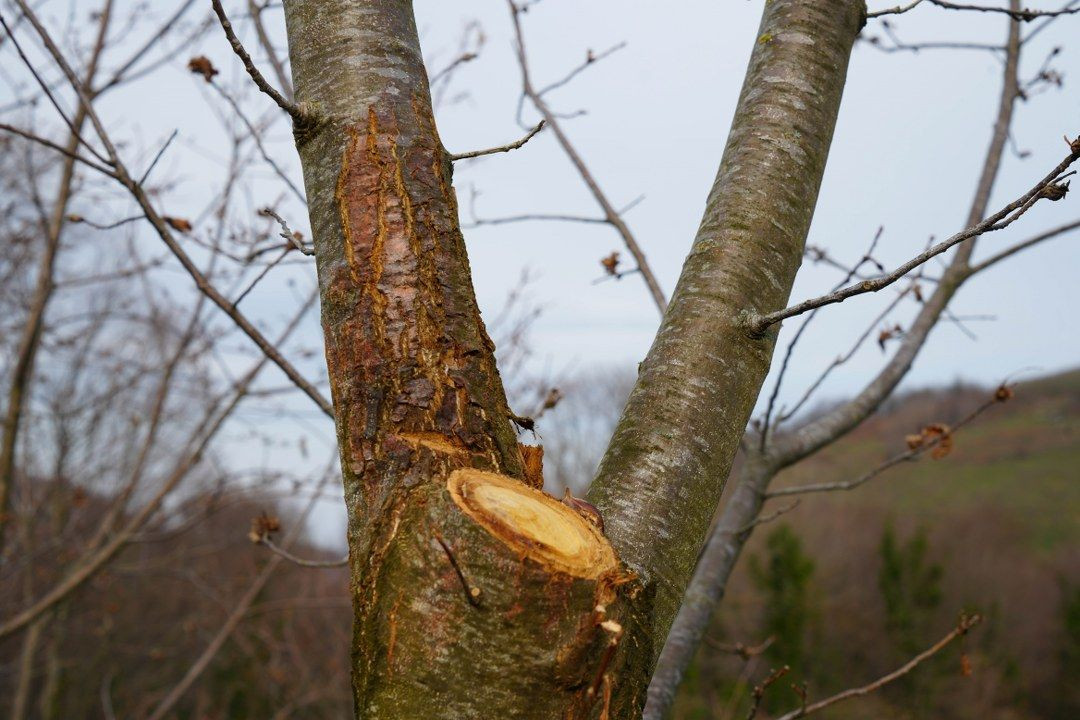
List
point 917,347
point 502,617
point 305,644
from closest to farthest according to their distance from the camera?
point 502,617
point 917,347
point 305,644

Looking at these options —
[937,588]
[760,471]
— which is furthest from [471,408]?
[937,588]

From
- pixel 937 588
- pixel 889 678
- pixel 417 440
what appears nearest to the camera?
pixel 417 440

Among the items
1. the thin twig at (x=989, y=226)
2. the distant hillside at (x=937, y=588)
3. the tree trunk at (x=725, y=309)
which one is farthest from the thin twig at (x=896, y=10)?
the distant hillside at (x=937, y=588)

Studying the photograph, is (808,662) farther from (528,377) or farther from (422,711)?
(422,711)

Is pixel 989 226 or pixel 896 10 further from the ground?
pixel 896 10

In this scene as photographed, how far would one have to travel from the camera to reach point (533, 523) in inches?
37.2

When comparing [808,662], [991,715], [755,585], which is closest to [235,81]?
[755,585]

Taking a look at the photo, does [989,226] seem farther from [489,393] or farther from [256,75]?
[256,75]

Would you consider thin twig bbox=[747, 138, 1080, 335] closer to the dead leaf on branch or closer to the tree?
the tree

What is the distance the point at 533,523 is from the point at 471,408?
19 cm

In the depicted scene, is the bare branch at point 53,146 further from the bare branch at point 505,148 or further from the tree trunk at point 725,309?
the tree trunk at point 725,309

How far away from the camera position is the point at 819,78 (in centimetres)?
143

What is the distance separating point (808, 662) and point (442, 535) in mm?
20678

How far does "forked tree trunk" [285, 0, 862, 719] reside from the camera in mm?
902
